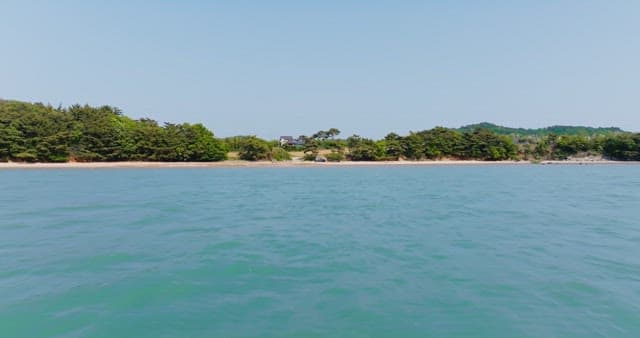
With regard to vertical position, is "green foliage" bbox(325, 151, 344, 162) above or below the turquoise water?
above

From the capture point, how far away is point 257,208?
1350cm

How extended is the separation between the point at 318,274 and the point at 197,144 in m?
43.0

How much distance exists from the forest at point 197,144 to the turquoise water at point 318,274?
33.6m

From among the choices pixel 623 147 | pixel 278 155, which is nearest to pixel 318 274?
pixel 278 155

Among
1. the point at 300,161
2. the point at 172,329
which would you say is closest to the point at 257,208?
the point at 172,329

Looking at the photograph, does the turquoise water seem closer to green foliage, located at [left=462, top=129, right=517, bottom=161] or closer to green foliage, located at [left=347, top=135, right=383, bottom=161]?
green foliage, located at [left=347, top=135, right=383, bottom=161]

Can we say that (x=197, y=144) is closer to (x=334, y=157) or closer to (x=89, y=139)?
(x=89, y=139)

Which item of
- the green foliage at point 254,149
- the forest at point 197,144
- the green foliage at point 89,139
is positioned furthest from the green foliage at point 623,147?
the green foliage at point 89,139

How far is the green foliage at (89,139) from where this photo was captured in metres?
38.9

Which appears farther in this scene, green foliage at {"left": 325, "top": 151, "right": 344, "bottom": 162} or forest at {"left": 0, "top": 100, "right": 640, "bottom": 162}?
green foliage at {"left": 325, "top": 151, "right": 344, "bottom": 162}

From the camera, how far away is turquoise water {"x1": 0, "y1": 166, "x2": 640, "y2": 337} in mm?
4348

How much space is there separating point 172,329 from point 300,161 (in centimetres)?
4842

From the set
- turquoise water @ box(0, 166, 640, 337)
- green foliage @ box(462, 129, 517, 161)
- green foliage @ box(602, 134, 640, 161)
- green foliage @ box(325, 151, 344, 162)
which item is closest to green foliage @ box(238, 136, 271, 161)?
green foliage @ box(325, 151, 344, 162)

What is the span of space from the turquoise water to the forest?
33.6 metres
